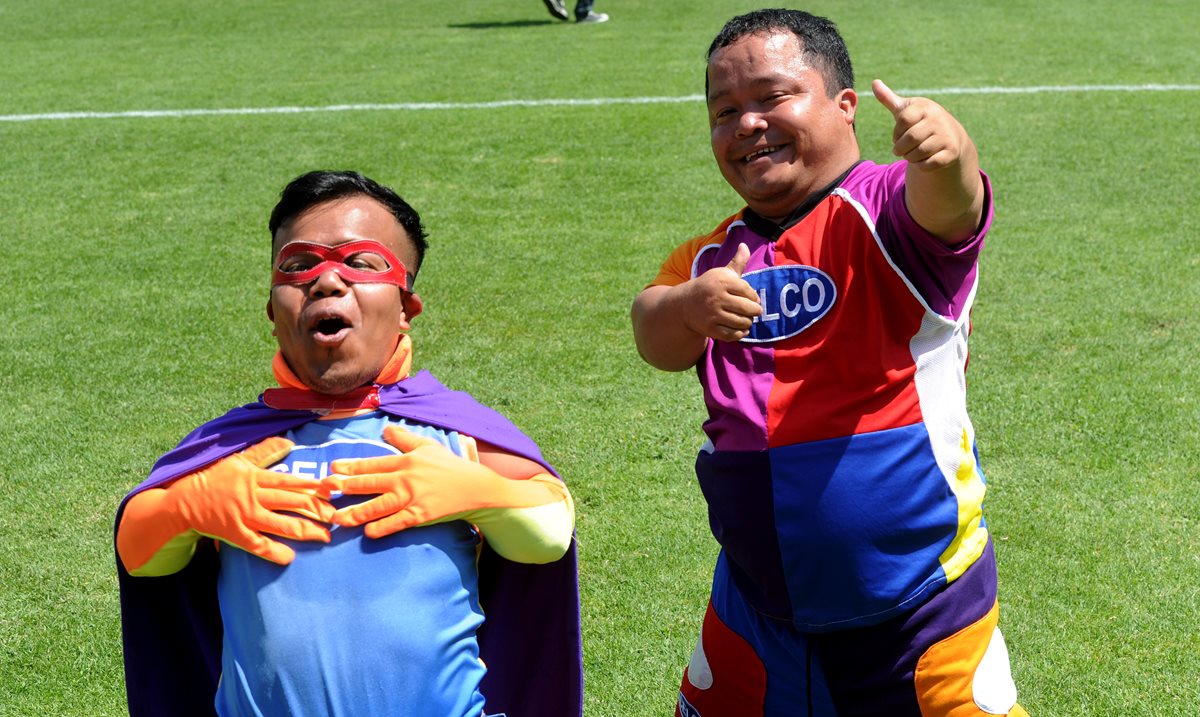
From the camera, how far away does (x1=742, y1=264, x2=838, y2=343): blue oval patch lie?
250 cm

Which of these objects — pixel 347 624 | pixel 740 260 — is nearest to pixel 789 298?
pixel 740 260

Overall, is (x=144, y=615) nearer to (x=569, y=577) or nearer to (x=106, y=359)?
(x=569, y=577)

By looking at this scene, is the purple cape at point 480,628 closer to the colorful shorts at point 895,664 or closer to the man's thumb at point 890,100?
the colorful shorts at point 895,664

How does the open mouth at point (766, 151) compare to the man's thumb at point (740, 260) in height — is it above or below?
above

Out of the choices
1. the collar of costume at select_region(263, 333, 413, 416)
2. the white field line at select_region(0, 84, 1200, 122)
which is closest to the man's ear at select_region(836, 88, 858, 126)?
the collar of costume at select_region(263, 333, 413, 416)

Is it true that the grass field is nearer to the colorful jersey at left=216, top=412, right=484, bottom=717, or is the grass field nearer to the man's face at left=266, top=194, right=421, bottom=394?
the colorful jersey at left=216, top=412, right=484, bottom=717

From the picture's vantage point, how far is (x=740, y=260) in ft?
8.15

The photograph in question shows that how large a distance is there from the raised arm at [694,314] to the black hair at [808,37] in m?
0.42

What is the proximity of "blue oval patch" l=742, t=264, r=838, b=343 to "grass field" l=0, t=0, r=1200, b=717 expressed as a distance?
1622 mm

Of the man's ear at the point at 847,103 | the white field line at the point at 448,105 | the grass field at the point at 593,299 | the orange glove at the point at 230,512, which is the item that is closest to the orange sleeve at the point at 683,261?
the man's ear at the point at 847,103

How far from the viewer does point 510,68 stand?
13.8 meters

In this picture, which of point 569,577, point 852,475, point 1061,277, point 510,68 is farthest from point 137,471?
point 510,68

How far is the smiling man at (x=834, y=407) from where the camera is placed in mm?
2480

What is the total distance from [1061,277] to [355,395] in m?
5.54
